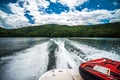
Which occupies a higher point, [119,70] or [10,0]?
[10,0]

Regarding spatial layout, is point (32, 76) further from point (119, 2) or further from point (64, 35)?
point (64, 35)

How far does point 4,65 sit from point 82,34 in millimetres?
20162

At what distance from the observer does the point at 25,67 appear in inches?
155

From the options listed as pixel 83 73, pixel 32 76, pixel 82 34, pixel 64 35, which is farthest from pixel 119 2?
pixel 64 35

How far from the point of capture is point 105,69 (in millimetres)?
2520

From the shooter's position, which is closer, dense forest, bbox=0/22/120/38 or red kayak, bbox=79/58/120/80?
red kayak, bbox=79/58/120/80

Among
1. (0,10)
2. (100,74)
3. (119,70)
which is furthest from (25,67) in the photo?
(0,10)

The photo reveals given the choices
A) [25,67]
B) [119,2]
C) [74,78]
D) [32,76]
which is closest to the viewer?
[74,78]

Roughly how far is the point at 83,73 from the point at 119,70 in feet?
2.54

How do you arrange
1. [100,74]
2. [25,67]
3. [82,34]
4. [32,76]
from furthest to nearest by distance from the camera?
[82,34] → [25,67] → [32,76] → [100,74]

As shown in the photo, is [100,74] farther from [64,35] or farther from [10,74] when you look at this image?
[64,35]

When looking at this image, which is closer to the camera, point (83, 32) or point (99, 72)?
point (99, 72)

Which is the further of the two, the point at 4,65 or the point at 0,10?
the point at 0,10

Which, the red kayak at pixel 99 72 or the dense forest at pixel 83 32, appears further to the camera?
the dense forest at pixel 83 32
